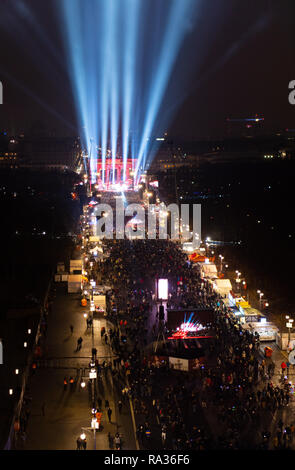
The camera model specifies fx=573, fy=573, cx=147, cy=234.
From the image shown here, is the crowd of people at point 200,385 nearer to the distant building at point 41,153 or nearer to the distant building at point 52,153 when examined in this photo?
the distant building at point 41,153

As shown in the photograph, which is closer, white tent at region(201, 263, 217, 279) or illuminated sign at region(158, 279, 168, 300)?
illuminated sign at region(158, 279, 168, 300)

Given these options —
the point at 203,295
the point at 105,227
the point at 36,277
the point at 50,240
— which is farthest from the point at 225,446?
the point at 50,240

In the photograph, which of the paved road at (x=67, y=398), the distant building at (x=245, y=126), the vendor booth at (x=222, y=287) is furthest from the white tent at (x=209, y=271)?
the distant building at (x=245, y=126)

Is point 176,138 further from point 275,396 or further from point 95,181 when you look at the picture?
point 275,396

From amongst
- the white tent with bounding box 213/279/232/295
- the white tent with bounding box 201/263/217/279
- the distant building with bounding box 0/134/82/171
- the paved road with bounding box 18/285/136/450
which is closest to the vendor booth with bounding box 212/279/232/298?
the white tent with bounding box 213/279/232/295

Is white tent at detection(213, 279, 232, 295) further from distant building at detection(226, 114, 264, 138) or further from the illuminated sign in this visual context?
distant building at detection(226, 114, 264, 138)

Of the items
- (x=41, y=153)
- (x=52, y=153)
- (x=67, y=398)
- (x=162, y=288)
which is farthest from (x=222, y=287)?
(x=52, y=153)

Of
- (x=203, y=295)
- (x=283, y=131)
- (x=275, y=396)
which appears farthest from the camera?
(x=283, y=131)

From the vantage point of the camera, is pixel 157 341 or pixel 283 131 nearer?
pixel 157 341
